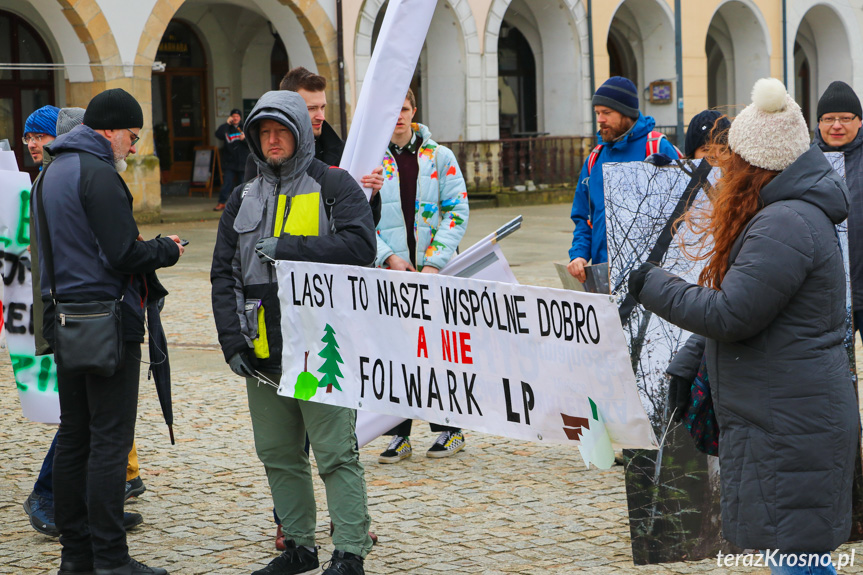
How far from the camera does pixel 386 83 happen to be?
14.9 ft

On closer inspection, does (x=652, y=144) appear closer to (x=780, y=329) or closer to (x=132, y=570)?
(x=780, y=329)

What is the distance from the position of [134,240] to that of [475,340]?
1.38m

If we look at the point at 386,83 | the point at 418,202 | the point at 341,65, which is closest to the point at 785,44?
the point at 341,65

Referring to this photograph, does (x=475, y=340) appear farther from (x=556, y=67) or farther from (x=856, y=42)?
(x=856, y=42)

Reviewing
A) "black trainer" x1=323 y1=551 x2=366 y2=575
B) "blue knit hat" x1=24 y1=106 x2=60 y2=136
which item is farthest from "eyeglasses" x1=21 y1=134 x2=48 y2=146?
"black trainer" x1=323 y1=551 x2=366 y2=575

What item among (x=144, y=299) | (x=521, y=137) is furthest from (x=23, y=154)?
(x=144, y=299)

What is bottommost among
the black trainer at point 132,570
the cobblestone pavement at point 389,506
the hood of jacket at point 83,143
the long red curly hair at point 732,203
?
the cobblestone pavement at point 389,506

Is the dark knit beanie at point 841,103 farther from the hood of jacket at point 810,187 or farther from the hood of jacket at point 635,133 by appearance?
the hood of jacket at point 810,187

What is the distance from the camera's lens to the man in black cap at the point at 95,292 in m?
4.10

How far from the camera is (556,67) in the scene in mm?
24547

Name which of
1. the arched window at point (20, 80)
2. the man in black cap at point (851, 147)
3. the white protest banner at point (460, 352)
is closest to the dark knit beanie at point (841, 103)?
the man in black cap at point (851, 147)

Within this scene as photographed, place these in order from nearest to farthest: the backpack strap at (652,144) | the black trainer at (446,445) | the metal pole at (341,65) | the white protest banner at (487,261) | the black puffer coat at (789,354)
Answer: the black puffer coat at (789,354), the backpack strap at (652,144), the white protest banner at (487,261), the black trainer at (446,445), the metal pole at (341,65)

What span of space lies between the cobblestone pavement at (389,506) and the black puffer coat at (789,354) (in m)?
1.20

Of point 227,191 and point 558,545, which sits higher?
point 227,191
